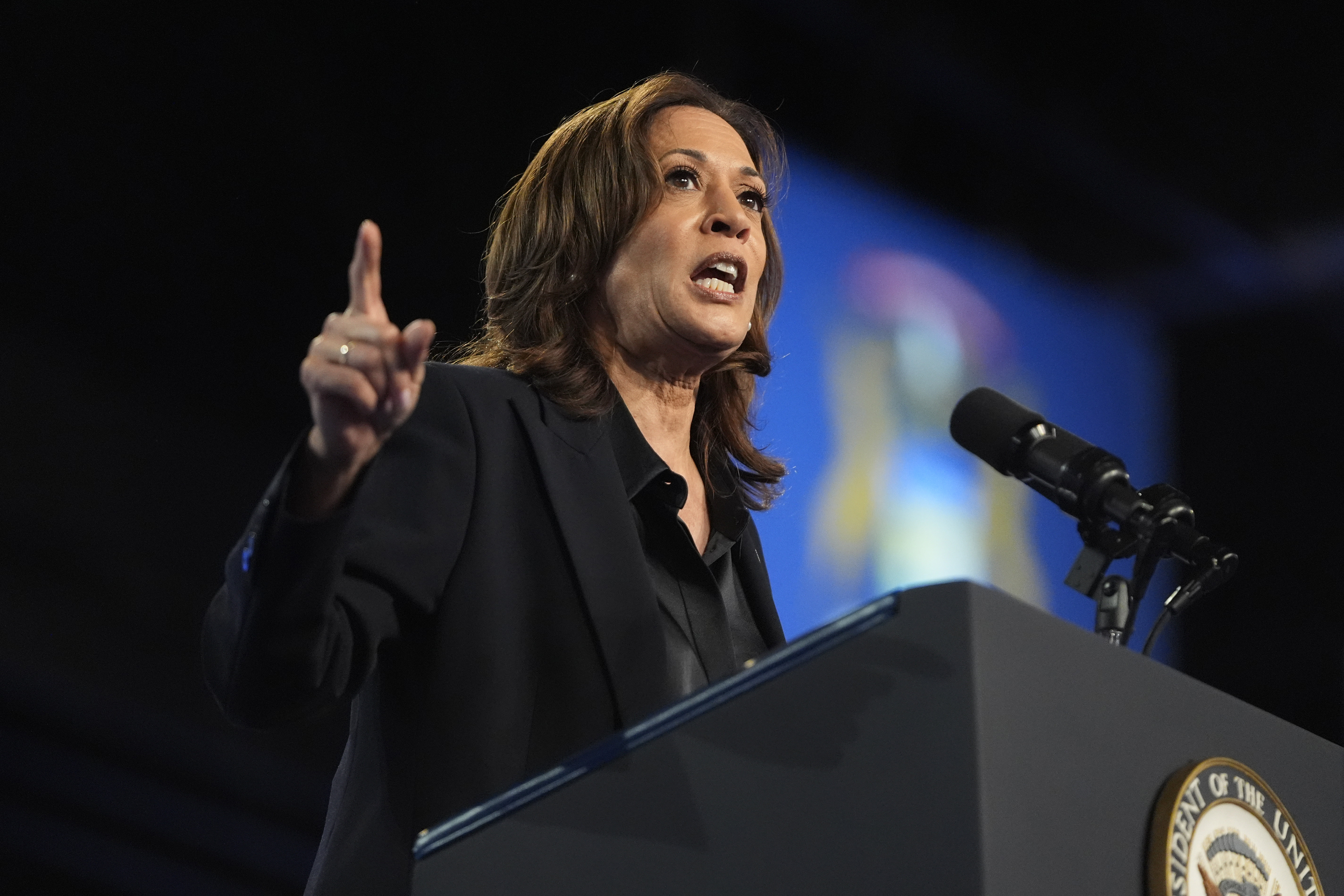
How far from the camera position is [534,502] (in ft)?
4.47

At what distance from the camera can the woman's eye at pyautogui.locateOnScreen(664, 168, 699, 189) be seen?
184cm

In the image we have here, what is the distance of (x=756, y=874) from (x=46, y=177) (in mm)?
2184

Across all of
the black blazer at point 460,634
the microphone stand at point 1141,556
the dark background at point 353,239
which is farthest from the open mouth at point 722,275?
the dark background at point 353,239

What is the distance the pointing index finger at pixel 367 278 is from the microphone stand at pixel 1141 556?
0.70 m

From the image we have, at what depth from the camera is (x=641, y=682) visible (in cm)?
125

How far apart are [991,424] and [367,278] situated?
2.31 ft

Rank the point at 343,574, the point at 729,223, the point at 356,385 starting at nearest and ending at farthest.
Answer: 1. the point at 356,385
2. the point at 343,574
3. the point at 729,223

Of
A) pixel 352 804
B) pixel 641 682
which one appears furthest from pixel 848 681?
pixel 352 804

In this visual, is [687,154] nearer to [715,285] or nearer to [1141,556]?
[715,285]

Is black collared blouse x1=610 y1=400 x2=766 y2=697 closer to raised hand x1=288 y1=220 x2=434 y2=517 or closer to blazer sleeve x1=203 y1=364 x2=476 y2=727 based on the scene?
blazer sleeve x1=203 y1=364 x2=476 y2=727

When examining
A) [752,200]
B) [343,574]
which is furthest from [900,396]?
[343,574]

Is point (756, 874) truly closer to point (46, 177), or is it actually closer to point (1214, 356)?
point (46, 177)

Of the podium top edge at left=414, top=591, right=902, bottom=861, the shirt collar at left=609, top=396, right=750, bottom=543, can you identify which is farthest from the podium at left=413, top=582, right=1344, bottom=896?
the shirt collar at left=609, top=396, right=750, bottom=543

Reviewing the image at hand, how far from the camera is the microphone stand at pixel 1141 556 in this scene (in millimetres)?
1260
